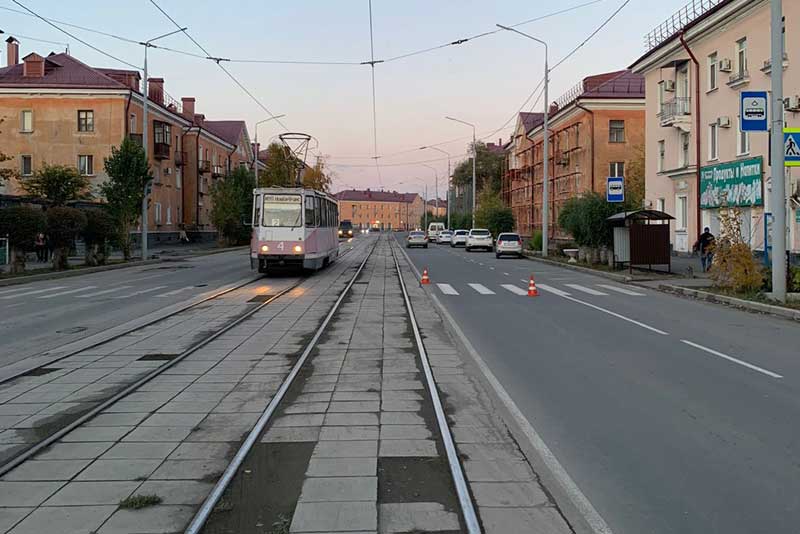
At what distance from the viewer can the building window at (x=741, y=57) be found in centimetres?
3075

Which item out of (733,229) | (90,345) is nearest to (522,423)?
(90,345)

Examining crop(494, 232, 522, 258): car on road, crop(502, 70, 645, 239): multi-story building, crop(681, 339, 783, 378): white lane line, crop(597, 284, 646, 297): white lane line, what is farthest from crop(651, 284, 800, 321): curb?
crop(502, 70, 645, 239): multi-story building

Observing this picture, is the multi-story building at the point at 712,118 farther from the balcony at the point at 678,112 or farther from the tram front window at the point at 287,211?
the tram front window at the point at 287,211

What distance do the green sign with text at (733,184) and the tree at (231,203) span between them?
33989mm

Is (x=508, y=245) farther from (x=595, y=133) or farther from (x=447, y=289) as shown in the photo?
(x=447, y=289)

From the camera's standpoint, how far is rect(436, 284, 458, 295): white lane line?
2111 cm

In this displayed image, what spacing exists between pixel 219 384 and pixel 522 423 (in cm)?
366

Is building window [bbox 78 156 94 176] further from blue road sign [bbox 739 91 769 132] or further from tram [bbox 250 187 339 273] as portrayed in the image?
blue road sign [bbox 739 91 769 132]

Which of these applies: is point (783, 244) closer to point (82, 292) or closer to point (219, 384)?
point (219, 384)

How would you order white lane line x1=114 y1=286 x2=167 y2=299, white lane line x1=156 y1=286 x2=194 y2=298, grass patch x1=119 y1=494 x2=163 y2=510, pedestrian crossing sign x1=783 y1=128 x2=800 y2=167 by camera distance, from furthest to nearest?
white lane line x1=156 y1=286 x2=194 y2=298, white lane line x1=114 y1=286 x2=167 y2=299, pedestrian crossing sign x1=783 y1=128 x2=800 y2=167, grass patch x1=119 y1=494 x2=163 y2=510

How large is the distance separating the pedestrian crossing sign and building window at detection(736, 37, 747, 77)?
15.0m

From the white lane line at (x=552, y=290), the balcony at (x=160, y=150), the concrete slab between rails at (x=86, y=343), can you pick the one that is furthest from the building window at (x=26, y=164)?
the white lane line at (x=552, y=290)

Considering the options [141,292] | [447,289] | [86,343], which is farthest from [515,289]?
[86,343]

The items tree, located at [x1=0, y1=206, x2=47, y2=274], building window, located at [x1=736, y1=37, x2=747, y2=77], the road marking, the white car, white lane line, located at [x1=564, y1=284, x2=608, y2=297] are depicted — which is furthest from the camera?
the white car
